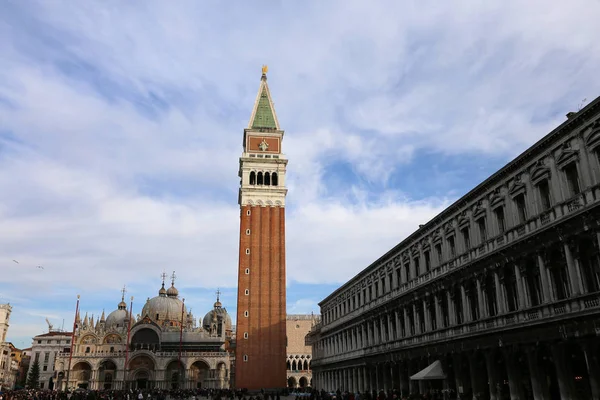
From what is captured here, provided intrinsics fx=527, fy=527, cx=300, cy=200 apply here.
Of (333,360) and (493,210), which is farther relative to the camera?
(333,360)

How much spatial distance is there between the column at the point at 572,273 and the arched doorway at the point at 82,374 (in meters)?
86.1

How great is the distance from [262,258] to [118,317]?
55992 millimetres

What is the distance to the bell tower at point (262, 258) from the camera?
66.2 metres

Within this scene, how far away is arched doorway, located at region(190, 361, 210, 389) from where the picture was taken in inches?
3578


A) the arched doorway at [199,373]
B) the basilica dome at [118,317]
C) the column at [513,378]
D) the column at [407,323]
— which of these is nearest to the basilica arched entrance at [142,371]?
the arched doorway at [199,373]

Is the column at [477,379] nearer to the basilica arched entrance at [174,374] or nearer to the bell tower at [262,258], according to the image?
the bell tower at [262,258]

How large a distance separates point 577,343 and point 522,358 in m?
3.96

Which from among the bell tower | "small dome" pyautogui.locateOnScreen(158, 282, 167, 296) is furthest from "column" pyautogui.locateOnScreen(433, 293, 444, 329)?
"small dome" pyautogui.locateOnScreen(158, 282, 167, 296)

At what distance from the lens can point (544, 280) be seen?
Answer: 2225 cm

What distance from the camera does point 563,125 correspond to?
21.9m

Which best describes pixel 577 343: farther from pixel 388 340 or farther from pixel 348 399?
pixel 388 340

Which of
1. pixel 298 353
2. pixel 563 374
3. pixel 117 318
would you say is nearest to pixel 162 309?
pixel 117 318

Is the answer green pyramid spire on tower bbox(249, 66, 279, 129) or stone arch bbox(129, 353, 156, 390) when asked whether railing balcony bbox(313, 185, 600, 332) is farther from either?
stone arch bbox(129, 353, 156, 390)

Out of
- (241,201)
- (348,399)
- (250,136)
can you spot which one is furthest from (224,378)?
(348,399)
